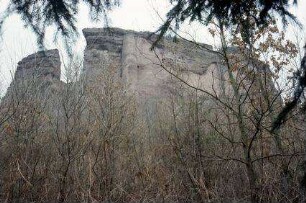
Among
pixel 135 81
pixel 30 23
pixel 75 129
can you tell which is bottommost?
pixel 75 129

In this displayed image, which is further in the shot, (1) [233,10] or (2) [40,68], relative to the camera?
(2) [40,68]

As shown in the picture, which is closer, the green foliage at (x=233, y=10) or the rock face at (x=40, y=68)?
the green foliage at (x=233, y=10)

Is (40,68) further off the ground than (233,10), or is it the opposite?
(40,68)

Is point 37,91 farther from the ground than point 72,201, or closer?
farther from the ground

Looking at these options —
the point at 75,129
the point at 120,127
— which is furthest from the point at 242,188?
the point at 75,129

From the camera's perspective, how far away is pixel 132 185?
6.66 meters

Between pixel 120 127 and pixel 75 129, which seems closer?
pixel 75 129

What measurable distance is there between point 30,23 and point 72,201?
13.9ft

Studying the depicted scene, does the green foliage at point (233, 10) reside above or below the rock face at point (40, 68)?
below

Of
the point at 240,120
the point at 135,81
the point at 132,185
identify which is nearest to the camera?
the point at 240,120

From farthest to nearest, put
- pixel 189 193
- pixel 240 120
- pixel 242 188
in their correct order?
pixel 242 188 < pixel 189 193 < pixel 240 120

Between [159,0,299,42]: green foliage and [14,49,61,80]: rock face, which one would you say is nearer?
[159,0,299,42]: green foliage

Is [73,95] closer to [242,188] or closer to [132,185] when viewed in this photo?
[132,185]

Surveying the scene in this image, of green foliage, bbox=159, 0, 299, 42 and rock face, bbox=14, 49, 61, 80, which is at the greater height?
rock face, bbox=14, 49, 61, 80
